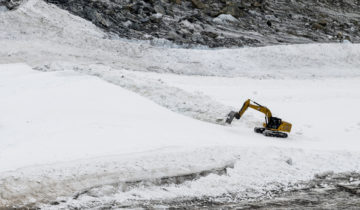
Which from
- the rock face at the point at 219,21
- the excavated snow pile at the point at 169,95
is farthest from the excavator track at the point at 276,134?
the rock face at the point at 219,21

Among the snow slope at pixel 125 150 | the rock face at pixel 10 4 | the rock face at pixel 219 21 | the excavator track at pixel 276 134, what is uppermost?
the rock face at pixel 219 21

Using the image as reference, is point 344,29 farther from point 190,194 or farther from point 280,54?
point 190,194

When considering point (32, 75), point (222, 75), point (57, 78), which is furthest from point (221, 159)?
point (222, 75)

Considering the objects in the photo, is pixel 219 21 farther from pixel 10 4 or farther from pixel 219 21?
pixel 10 4

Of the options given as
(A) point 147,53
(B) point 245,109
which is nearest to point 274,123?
(B) point 245,109

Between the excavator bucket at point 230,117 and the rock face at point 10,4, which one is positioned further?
the rock face at point 10,4

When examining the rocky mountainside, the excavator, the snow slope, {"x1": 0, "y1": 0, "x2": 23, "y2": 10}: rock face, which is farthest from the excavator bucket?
{"x1": 0, "y1": 0, "x2": 23, "y2": 10}: rock face

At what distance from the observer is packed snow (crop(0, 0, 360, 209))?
10164mm

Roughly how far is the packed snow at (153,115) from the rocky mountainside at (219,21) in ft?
8.01

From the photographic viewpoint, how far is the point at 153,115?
587 inches

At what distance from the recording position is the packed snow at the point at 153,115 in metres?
10.2

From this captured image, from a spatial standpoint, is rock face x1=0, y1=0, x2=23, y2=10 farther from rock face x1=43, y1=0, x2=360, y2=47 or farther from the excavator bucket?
the excavator bucket

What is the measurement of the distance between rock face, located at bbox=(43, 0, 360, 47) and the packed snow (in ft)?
7.86

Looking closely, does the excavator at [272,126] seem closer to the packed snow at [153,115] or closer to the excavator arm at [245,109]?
the excavator arm at [245,109]
